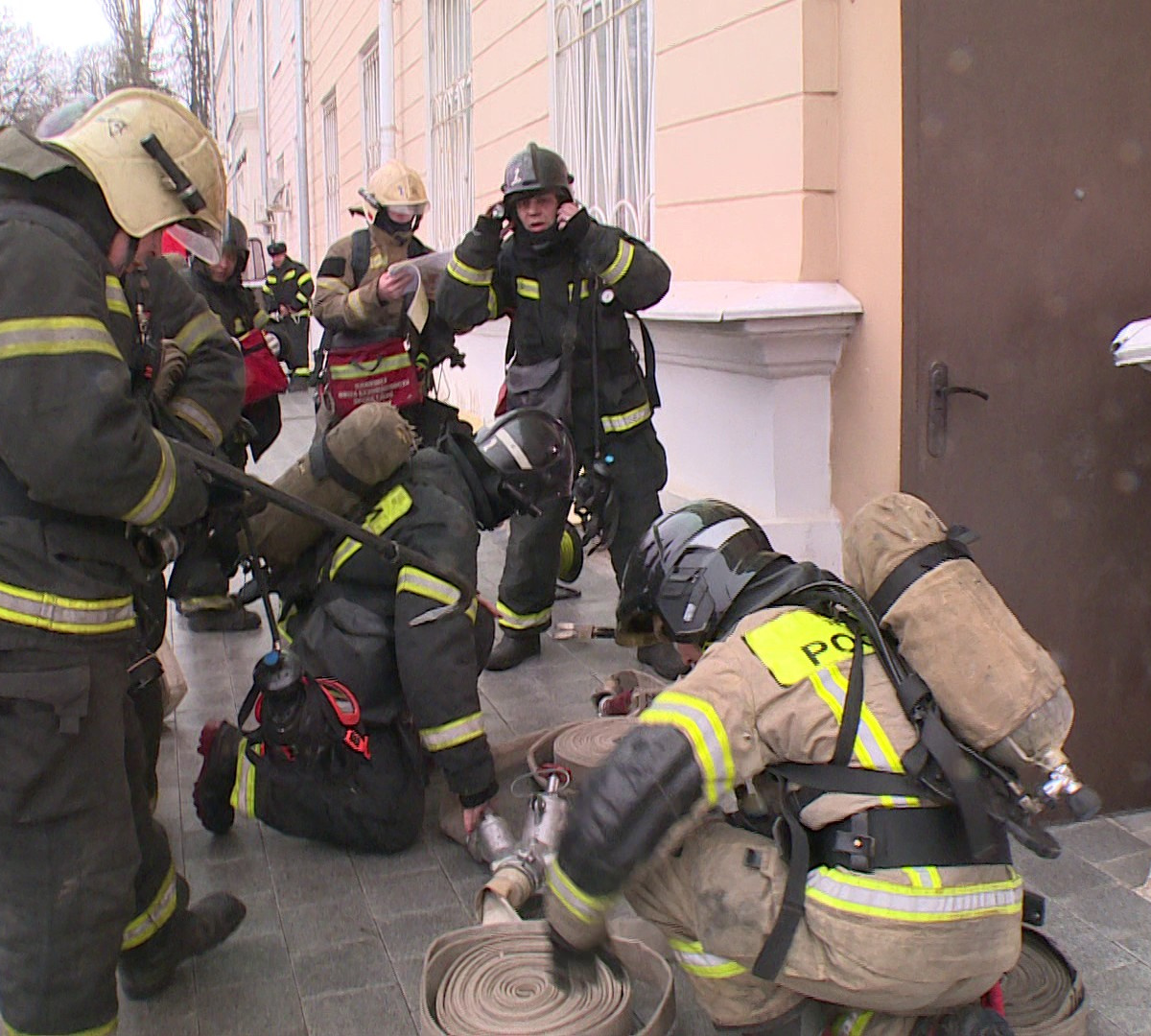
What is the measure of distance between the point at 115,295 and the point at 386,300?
3462 mm

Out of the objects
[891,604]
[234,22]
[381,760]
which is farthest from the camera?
[234,22]

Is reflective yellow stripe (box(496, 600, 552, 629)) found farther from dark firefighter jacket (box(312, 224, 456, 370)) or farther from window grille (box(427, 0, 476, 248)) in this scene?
window grille (box(427, 0, 476, 248))

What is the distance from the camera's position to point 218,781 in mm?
3504

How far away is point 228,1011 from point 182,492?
117 cm

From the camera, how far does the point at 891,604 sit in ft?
6.87

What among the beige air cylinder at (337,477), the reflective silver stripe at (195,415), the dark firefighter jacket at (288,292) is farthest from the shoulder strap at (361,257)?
the dark firefighter jacket at (288,292)

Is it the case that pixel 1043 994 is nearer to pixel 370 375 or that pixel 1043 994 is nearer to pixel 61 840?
pixel 61 840

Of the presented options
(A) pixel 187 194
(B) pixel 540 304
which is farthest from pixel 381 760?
(B) pixel 540 304

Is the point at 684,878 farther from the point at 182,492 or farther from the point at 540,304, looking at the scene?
the point at 540,304

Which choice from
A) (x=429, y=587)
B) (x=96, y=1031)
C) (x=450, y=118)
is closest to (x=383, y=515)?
(x=429, y=587)

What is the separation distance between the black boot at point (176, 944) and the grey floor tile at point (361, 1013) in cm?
30

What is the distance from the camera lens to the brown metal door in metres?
3.69

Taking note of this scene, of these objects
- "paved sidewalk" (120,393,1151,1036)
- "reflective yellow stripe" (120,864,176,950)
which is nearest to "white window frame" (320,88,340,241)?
"paved sidewalk" (120,393,1151,1036)

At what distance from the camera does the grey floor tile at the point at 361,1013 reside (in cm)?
265
